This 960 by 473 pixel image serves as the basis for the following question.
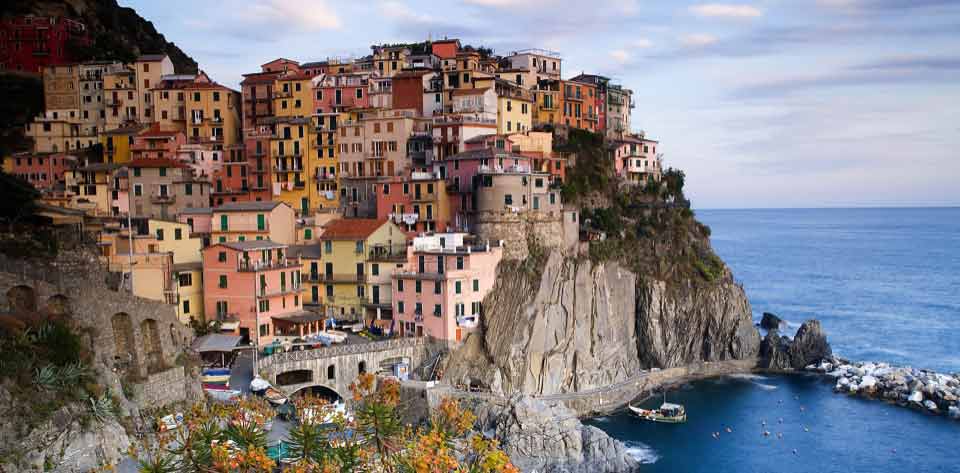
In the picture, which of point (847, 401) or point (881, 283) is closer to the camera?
point (847, 401)

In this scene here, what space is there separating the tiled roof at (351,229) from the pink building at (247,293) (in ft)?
18.3

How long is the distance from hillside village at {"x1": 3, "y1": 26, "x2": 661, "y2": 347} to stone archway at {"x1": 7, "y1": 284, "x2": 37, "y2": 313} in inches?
517

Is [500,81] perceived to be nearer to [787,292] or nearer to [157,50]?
[157,50]

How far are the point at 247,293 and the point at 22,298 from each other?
51.1ft

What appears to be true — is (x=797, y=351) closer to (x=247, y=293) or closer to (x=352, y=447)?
(x=247, y=293)

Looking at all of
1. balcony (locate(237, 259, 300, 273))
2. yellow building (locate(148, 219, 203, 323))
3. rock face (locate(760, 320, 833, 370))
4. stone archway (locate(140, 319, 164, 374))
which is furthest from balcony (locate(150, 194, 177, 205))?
rock face (locate(760, 320, 833, 370))

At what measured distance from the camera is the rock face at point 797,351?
69.5m

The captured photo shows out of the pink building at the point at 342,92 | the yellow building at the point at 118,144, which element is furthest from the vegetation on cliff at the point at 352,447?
the yellow building at the point at 118,144

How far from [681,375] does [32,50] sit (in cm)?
6274

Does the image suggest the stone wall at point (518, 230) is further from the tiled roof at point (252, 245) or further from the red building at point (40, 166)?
the red building at point (40, 166)

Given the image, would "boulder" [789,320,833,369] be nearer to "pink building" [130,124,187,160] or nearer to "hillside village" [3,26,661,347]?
"hillside village" [3,26,661,347]

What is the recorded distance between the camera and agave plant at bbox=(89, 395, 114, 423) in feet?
102

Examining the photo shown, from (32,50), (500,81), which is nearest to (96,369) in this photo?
(500,81)

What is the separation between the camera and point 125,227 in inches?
2025
